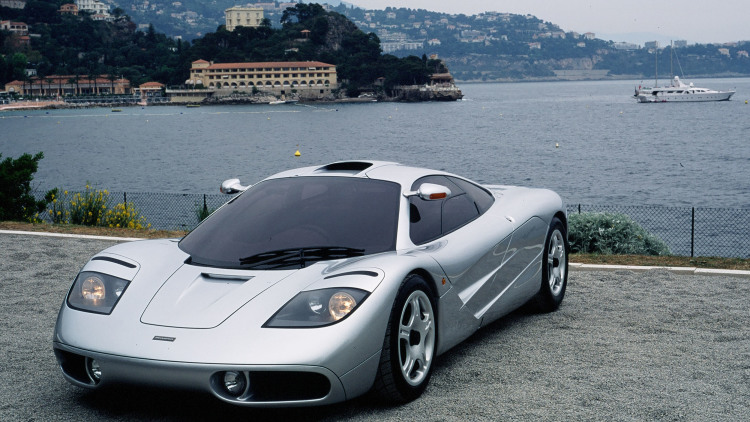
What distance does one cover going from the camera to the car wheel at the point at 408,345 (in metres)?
4.62

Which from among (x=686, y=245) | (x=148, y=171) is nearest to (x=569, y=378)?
(x=686, y=245)

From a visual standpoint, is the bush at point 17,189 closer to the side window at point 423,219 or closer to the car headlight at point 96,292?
the car headlight at point 96,292

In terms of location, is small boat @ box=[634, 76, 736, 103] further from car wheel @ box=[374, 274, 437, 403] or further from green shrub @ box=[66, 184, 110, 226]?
car wheel @ box=[374, 274, 437, 403]

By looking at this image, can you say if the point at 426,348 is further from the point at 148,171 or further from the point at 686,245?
the point at 148,171

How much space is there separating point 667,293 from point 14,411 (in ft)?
18.4

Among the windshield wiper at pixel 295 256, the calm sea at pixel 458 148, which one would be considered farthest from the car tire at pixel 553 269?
the calm sea at pixel 458 148

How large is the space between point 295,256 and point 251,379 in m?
0.98

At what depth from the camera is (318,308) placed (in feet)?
14.5

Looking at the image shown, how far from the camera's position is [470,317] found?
18.3ft

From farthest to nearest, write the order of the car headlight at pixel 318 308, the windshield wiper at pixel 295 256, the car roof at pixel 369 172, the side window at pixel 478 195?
the side window at pixel 478 195 < the car roof at pixel 369 172 < the windshield wiper at pixel 295 256 < the car headlight at pixel 318 308

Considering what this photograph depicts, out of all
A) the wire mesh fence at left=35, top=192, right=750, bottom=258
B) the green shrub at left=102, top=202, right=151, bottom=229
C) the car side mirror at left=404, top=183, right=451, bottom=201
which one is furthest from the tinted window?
the wire mesh fence at left=35, top=192, right=750, bottom=258

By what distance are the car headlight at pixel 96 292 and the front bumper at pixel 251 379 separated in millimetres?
390

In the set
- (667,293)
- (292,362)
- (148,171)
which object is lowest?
(148,171)

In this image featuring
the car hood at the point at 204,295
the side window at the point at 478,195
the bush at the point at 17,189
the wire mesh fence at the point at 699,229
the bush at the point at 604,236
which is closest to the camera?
the car hood at the point at 204,295
